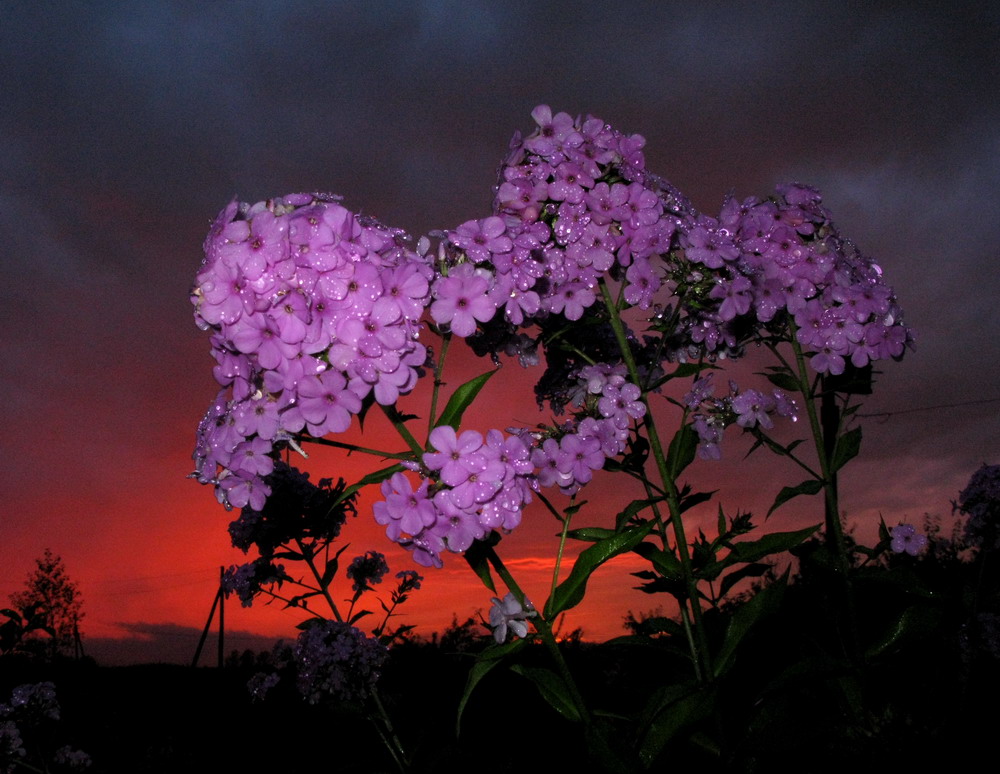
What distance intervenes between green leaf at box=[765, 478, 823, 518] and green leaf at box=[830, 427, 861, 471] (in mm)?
144

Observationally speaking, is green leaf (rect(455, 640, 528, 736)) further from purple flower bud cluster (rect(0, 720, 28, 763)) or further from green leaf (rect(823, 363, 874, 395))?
purple flower bud cluster (rect(0, 720, 28, 763))

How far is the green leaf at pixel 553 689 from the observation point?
2.43 m

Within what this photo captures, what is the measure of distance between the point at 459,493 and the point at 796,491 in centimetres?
206

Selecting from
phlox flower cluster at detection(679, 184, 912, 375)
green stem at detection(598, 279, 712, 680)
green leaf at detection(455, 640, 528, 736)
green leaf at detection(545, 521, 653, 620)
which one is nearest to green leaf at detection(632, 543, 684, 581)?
green stem at detection(598, 279, 712, 680)

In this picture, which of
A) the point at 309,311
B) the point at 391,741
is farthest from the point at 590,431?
the point at 391,741

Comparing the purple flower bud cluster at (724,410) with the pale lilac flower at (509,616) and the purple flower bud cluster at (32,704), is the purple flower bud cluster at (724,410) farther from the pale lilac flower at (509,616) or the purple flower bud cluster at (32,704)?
the purple flower bud cluster at (32,704)

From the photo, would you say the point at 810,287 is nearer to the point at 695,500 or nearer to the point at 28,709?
the point at 695,500

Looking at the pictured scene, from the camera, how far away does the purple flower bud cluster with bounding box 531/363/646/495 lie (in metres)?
2.55

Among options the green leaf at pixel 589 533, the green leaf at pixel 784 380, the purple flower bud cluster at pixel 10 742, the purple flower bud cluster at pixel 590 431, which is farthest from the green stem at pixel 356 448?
the purple flower bud cluster at pixel 10 742

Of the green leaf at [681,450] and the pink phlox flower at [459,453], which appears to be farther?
the green leaf at [681,450]

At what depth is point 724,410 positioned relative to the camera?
135 inches

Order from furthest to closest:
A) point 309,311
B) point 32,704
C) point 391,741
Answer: point 32,704, point 391,741, point 309,311

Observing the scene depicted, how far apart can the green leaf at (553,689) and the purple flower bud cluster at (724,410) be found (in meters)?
1.29

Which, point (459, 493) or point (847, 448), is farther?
point (847, 448)
